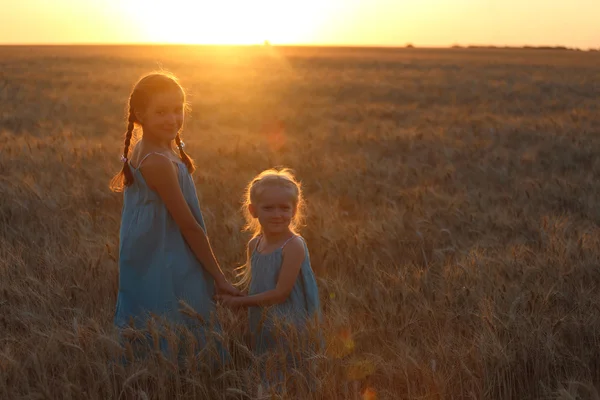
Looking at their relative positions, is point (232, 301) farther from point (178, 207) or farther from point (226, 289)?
point (178, 207)

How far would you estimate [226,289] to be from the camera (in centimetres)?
268

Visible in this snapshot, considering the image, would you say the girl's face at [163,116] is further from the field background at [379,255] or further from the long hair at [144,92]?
the field background at [379,255]

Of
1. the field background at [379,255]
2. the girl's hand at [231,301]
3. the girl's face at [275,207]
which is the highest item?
the girl's face at [275,207]

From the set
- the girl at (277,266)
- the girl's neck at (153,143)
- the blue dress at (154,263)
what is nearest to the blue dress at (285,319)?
the girl at (277,266)

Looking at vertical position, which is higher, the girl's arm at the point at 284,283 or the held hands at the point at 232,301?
the girl's arm at the point at 284,283

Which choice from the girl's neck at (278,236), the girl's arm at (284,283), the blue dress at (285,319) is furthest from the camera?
the girl's neck at (278,236)

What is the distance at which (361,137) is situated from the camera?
27.9ft

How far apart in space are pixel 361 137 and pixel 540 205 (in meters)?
3.78

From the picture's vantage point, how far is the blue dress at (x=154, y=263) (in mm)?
2709

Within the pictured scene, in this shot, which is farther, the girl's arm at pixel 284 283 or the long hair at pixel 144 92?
the long hair at pixel 144 92

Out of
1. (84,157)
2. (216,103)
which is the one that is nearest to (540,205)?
(84,157)

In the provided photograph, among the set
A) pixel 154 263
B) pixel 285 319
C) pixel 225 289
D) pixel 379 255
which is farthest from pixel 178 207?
pixel 379 255

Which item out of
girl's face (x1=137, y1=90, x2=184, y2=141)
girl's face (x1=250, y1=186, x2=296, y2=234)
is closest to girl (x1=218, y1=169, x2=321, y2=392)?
girl's face (x1=250, y1=186, x2=296, y2=234)

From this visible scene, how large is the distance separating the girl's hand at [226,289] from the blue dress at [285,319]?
75 millimetres
